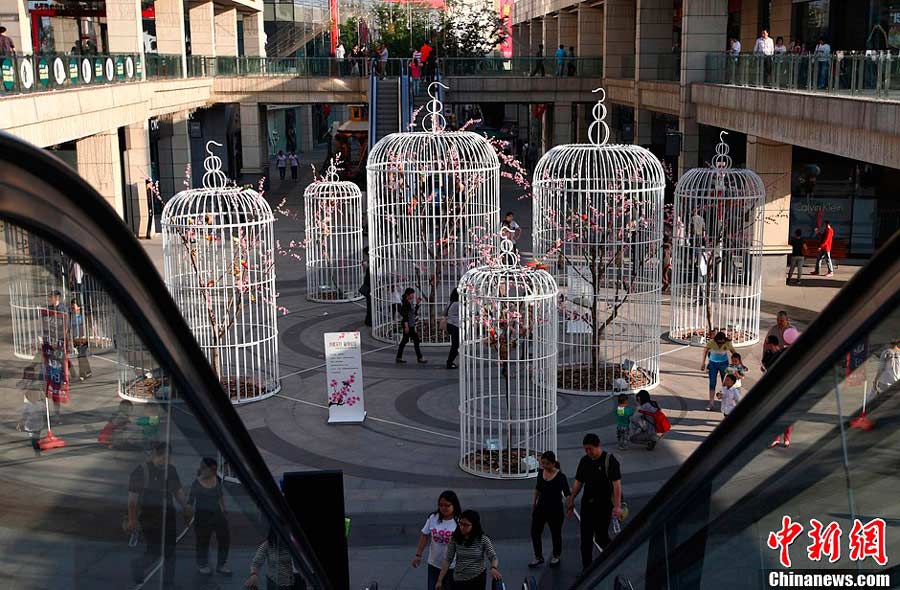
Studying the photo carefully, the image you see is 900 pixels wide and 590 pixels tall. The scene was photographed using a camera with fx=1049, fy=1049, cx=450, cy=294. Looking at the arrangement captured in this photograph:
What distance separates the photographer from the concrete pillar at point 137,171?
96.1ft

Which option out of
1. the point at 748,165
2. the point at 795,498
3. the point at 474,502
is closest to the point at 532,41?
the point at 748,165

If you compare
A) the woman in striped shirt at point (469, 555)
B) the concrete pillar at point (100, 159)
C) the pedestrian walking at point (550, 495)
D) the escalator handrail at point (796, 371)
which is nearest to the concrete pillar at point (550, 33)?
the concrete pillar at point (100, 159)

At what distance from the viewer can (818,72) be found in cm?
1773

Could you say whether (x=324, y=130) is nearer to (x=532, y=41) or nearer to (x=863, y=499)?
(x=532, y=41)

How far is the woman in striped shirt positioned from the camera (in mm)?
7879

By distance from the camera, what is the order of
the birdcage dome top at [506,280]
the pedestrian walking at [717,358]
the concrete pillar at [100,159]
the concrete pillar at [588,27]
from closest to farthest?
1. the birdcage dome top at [506,280]
2. the pedestrian walking at [717,358]
3. the concrete pillar at [100,159]
4. the concrete pillar at [588,27]

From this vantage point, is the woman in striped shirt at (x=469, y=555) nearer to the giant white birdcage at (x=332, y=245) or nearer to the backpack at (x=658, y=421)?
the backpack at (x=658, y=421)

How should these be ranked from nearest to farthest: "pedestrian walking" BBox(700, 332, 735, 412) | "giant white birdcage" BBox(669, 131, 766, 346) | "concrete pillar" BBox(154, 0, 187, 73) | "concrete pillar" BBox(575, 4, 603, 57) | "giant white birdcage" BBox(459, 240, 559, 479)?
"giant white birdcage" BBox(459, 240, 559, 479) → "pedestrian walking" BBox(700, 332, 735, 412) → "giant white birdcage" BBox(669, 131, 766, 346) → "concrete pillar" BBox(154, 0, 187, 73) → "concrete pillar" BBox(575, 4, 603, 57)

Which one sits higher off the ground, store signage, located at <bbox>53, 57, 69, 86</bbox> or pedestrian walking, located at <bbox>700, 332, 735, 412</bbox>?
store signage, located at <bbox>53, 57, 69, 86</bbox>

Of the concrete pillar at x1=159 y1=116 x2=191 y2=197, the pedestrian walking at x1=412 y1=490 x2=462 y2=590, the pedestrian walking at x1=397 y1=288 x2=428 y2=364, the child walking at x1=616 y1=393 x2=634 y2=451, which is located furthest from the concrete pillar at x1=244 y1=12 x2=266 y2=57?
the pedestrian walking at x1=412 y1=490 x2=462 y2=590

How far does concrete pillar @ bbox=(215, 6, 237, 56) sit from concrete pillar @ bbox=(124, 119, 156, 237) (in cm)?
1907

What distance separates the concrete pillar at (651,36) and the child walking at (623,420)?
68.6 feet

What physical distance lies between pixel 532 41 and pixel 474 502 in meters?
52.1

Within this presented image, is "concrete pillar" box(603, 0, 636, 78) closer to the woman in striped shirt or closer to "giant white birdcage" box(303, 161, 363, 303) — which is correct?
"giant white birdcage" box(303, 161, 363, 303)
